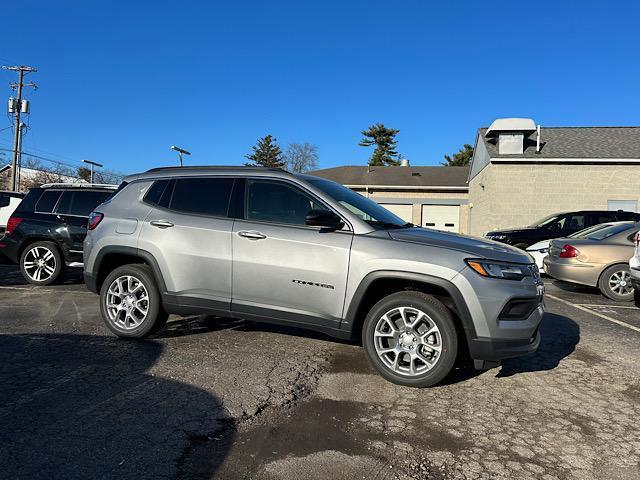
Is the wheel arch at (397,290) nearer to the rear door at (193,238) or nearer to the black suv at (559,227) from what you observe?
the rear door at (193,238)

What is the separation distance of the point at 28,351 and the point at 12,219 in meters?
5.08

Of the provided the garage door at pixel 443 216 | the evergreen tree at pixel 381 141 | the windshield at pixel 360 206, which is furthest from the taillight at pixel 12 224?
the evergreen tree at pixel 381 141

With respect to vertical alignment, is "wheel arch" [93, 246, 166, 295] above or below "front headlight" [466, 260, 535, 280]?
below

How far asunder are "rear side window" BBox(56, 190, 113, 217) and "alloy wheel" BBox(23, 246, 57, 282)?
0.79 metres

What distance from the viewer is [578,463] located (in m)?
2.72

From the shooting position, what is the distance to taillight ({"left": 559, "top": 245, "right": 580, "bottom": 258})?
845cm

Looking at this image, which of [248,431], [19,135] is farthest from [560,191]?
[19,135]

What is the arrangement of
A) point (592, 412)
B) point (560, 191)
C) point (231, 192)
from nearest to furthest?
point (592, 412) < point (231, 192) < point (560, 191)

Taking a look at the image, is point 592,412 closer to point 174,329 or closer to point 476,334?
point 476,334

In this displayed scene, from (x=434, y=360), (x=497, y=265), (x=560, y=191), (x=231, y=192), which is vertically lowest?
(x=434, y=360)

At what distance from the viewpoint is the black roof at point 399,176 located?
30219 mm

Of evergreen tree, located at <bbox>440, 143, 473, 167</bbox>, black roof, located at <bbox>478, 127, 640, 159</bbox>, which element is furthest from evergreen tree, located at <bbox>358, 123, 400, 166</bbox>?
black roof, located at <bbox>478, 127, 640, 159</bbox>

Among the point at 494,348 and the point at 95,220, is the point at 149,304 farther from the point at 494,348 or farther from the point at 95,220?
the point at 494,348

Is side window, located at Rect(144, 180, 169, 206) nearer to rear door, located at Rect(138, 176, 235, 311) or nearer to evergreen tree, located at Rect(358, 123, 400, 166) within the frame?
rear door, located at Rect(138, 176, 235, 311)
